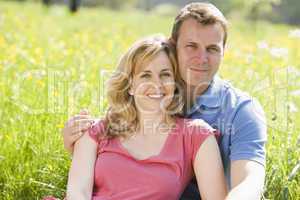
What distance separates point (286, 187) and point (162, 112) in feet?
2.65

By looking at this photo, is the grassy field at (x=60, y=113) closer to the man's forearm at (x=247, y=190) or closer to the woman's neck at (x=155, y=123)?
the man's forearm at (x=247, y=190)

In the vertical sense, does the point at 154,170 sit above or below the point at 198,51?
below

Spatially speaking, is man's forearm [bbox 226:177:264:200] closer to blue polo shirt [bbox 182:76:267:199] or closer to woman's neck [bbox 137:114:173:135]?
blue polo shirt [bbox 182:76:267:199]

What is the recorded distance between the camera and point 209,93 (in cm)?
296

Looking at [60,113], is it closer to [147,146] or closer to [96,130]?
[96,130]

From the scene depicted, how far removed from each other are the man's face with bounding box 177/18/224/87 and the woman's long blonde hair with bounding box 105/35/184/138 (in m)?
0.05

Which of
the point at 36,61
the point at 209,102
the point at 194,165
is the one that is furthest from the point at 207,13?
the point at 36,61

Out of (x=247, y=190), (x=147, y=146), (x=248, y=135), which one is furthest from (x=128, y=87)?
(x=247, y=190)

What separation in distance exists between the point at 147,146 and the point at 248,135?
0.45 metres

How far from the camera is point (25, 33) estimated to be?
890cm

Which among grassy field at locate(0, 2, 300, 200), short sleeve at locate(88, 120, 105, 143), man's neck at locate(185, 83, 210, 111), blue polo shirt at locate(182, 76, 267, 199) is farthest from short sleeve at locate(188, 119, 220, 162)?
grassy field at locate(0, 2, 300, 200)

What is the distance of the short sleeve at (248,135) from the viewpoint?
2.71 m

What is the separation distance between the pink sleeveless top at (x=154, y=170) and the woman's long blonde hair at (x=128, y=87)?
0.10 m

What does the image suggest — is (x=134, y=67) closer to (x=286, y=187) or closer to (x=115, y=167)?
(x=115, y=167)
